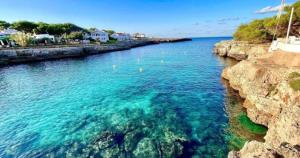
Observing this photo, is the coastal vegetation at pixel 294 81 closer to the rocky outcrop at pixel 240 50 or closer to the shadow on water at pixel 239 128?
the shadow on water at pixel 239 128

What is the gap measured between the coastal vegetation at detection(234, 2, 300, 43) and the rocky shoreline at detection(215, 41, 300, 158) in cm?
2554

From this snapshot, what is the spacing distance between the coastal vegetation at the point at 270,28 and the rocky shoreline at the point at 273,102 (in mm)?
25536

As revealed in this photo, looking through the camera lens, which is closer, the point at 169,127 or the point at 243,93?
the point at 169,127

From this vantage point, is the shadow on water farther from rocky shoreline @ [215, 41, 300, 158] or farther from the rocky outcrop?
the rocky outcrop

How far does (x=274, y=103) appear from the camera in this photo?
533 inches

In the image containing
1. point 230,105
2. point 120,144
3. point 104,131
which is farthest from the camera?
point 230,105

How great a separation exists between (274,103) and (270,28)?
4261 cm

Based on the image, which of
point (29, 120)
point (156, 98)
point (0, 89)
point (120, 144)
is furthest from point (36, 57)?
point (120, 144)

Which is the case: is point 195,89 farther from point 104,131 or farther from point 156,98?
point 104,131

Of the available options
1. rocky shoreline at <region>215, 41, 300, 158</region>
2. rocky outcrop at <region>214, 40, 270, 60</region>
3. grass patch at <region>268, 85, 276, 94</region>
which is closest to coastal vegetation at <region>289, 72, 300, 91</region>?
Result: rocky shoreline at <region>215, 41, 300, 158</region>

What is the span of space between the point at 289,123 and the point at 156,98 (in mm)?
13543

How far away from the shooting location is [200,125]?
47.3 feet

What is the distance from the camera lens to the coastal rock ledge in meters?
7.40

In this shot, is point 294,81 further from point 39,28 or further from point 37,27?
point 37,27
